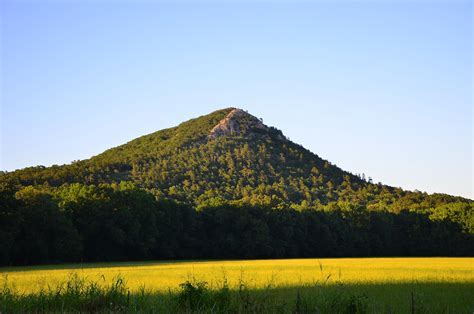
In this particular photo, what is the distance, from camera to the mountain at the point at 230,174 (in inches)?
4902

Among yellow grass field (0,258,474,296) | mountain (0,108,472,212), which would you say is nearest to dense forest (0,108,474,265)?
mountain (0,108,472,212)

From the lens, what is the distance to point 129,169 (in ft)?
486

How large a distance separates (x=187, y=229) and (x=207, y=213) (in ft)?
16.9

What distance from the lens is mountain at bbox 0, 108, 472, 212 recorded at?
124 metres

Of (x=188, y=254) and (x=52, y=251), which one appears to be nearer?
(x=52, y=251)

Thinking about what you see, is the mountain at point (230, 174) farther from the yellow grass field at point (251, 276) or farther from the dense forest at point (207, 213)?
the yellow grass field at point (251, 276)

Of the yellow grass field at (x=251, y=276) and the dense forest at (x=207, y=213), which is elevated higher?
the dense forest at (x=207, y=213)

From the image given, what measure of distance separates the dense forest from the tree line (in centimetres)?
17

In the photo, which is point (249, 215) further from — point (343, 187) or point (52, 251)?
point (343, 187)

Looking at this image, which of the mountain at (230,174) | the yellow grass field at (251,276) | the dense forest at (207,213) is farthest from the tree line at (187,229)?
the yellow grass field at (251,276)

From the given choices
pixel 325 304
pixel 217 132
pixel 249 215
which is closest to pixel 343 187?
pixel 217 132

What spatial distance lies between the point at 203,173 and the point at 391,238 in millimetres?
59163

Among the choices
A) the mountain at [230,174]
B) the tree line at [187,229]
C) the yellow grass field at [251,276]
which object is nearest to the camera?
the yellow grass field at [251,276]

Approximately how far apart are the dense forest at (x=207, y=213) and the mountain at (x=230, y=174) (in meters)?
0.42
